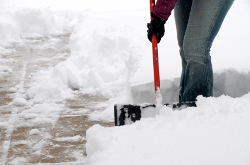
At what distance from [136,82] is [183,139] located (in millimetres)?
1155

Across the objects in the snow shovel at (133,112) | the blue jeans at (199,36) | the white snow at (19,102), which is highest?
the blue jeans at (199,36)

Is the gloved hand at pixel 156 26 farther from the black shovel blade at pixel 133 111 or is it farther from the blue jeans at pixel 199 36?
the black shovel blade at pixel 133 111

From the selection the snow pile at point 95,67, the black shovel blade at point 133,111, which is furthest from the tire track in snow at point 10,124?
the black shovel blade at point 133,111

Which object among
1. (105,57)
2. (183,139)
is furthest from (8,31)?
(183,139)

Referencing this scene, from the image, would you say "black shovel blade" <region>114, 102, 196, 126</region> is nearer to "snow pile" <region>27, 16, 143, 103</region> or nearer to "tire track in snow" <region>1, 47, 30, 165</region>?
"tire track in snow" <region>1, 47, 30, 165</region>

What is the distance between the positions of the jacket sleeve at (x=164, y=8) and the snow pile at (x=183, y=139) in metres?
0.61

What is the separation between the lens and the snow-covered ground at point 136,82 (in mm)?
1150

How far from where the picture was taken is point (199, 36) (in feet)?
5.61

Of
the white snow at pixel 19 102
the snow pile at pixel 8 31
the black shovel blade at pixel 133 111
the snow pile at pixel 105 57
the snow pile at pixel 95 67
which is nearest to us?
the black shovel blade at pixel 133 111

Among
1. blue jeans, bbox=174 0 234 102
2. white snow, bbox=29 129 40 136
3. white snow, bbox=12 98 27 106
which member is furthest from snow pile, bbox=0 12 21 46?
blue jeans, bbox=174 0 234 102

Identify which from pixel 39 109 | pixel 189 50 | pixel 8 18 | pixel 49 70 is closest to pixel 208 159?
pixel 189 50

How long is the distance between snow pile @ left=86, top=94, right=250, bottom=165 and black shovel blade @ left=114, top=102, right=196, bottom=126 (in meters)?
0.15

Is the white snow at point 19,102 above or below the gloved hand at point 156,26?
below

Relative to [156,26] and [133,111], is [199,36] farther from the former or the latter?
[133,111]
